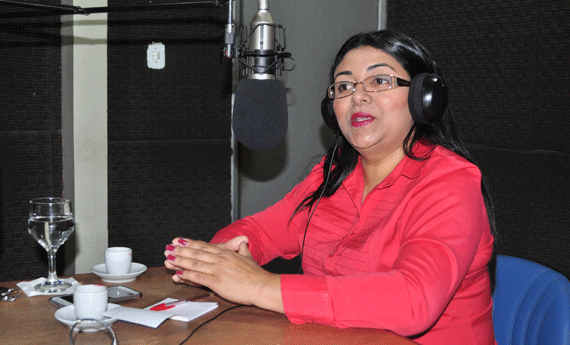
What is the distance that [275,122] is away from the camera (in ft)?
4.35

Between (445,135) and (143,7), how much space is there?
86cm

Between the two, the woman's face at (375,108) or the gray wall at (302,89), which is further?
the gray wall at (302,89)

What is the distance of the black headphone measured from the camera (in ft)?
4.22

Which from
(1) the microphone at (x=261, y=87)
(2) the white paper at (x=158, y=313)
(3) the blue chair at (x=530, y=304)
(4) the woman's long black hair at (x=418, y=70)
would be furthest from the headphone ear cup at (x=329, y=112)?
(2) the white paper at (x=158, y=313)

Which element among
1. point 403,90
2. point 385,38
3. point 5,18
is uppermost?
point 5,18

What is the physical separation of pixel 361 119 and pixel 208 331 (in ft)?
2.34

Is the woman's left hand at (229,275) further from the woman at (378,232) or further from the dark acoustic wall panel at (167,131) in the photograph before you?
the dark acoustic wall panel at (167,131)

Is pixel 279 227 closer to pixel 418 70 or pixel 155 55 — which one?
pixel 418 70

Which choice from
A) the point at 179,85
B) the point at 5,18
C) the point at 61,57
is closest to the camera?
the point at 5,18

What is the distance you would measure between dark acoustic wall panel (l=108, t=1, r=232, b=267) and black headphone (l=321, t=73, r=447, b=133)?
53.2 inches

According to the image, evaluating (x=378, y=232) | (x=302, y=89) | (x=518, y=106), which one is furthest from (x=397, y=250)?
(x=302, y=89)

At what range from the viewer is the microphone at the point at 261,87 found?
47.0 inches

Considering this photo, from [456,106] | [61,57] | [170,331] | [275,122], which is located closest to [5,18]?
[61,57]

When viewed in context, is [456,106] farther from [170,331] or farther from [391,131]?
[170,331]
